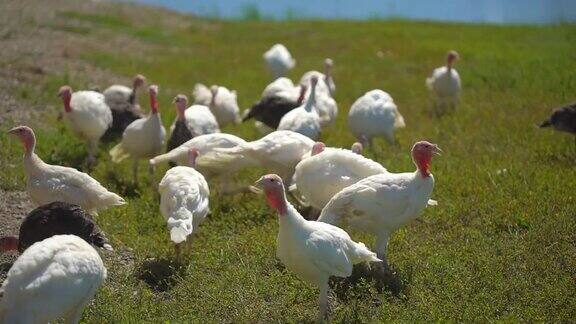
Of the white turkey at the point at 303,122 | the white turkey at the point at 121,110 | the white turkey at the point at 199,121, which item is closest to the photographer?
the white turkey at the point at 303,122

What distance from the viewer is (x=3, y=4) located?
1655cm

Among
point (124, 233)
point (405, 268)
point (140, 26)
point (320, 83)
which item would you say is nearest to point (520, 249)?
point (405, 268)

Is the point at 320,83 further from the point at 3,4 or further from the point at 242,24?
the point at 242,24

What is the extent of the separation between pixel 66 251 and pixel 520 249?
4279mm

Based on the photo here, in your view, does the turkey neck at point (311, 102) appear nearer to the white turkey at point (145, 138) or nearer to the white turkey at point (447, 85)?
the white turkey at point (145, 138)

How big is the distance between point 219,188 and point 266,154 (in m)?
1.06

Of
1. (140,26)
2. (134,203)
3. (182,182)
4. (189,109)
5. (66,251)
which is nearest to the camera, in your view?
(66,251)

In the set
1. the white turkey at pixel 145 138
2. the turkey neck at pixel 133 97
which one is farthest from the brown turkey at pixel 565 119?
the turkey neck at pixel 133 97

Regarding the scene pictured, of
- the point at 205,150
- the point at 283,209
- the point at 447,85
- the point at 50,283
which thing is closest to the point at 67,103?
the point at 205,150

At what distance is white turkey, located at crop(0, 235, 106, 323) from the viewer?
584 centimetres

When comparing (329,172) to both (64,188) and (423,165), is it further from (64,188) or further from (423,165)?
(64,188)

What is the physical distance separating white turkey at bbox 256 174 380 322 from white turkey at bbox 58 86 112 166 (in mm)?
5177

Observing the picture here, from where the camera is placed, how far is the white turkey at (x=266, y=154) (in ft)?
31.7

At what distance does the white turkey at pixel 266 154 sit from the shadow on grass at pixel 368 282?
7.06ft
